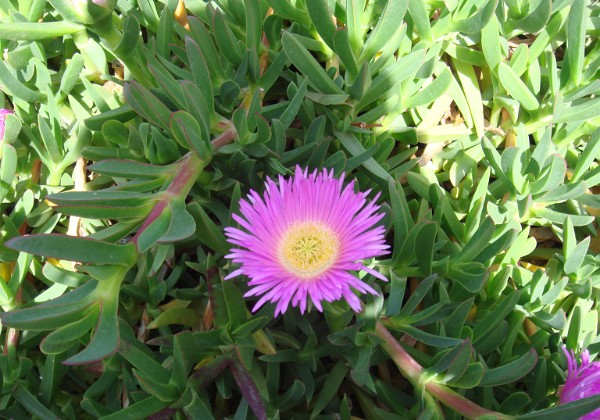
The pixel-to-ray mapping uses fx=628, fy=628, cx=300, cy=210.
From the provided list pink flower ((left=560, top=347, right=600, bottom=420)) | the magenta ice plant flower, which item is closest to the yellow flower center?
the magenta ice plant flower

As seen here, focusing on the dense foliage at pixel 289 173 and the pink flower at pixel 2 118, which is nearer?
the dense foliage at pixel 289 173

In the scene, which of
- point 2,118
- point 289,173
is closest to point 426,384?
point 289,173

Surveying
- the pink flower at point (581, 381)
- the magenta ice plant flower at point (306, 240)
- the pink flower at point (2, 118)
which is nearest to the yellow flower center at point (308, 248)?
the magenta ice plant flower at point (306, 240)

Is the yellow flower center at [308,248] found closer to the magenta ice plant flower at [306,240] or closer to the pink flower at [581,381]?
the magenta ice plant flower at [306,240]

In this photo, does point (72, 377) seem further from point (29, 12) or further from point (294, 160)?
point (29, 12)

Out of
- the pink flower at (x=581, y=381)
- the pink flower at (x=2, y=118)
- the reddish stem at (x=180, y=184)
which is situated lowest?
the pink flower at (x=581, y=381)

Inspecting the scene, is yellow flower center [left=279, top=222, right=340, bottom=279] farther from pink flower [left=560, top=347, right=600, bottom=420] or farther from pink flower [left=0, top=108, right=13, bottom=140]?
pink flower [left=0, top=108, right=13, bottom=140]

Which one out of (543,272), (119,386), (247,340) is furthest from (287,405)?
(543,272)

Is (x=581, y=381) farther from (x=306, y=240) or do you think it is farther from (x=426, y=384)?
(x=306, y=240)
